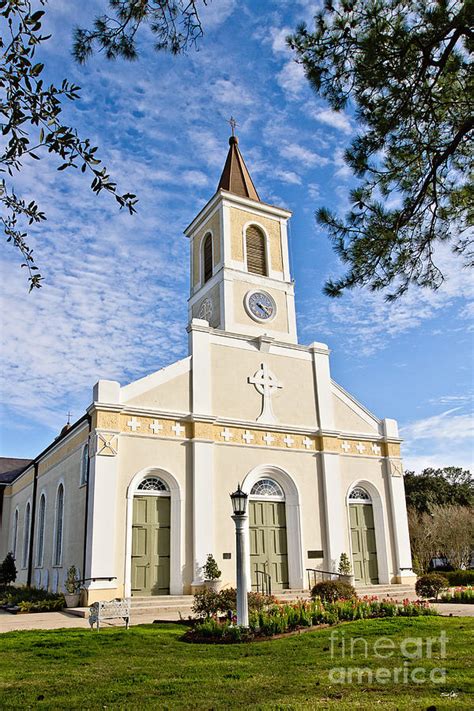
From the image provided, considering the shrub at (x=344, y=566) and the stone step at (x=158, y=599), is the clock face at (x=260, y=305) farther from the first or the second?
the stone step at (x=158, y=599)

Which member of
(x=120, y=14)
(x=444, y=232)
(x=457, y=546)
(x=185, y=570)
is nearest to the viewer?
(x=120, y=14)

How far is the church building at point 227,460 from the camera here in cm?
1786

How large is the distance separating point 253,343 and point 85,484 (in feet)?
24.8

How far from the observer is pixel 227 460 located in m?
19.9

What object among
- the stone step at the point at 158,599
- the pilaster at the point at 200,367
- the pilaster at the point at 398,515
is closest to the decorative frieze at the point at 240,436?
the pilaster at the point at 398,515

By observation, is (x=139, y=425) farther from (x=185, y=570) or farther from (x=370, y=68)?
(x=370, y=68)

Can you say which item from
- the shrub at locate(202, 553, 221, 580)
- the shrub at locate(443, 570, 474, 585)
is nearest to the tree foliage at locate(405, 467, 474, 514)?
the shrub at locate(443, 570, 474, 585)

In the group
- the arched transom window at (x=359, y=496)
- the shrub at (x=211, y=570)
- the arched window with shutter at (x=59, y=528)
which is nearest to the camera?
the shrub at (x=211, y=570)

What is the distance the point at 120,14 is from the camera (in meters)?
6.38

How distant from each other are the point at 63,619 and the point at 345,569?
30.9 ft

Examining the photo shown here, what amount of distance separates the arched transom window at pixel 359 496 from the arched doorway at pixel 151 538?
7464 mm

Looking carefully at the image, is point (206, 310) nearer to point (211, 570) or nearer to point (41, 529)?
point (211, 570)

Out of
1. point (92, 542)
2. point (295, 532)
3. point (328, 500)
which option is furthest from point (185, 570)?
point (328, 500)

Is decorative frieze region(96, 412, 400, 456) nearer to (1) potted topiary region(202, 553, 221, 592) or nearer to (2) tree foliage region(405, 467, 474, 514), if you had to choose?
(1) potted topiary region(202, 553, 221, 592)
